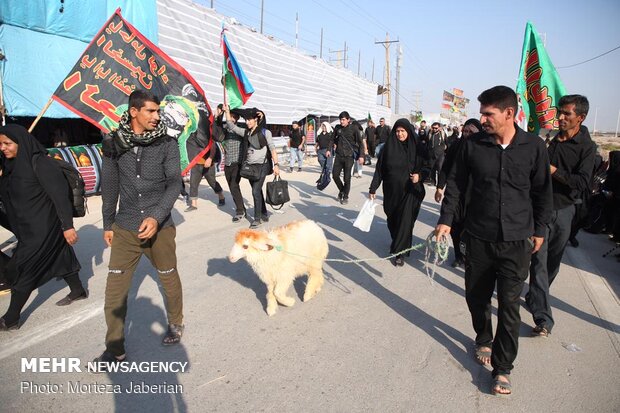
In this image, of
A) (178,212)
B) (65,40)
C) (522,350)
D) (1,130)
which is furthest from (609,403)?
(65,40)

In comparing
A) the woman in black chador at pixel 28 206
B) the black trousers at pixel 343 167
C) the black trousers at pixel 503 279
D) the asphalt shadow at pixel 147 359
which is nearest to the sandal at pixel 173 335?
the asphalt shadow at pixel 147 359

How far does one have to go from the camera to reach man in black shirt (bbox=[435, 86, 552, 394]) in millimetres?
2703

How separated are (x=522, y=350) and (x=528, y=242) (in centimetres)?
121

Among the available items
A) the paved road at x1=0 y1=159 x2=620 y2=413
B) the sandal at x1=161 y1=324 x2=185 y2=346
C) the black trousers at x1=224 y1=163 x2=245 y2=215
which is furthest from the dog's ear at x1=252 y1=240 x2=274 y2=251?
the black trousers at x1=224 y1=163 x2=245 y2=215

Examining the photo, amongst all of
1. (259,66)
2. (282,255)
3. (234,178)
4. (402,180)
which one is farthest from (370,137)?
(282,255)

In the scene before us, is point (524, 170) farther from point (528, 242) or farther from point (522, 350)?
point (522, 350)

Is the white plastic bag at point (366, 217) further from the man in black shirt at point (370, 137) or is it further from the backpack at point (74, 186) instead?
the man in black shirt at point (370, 137)

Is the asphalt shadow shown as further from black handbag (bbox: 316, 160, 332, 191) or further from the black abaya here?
black handbag (bbox: 316, 160, 332, 191)

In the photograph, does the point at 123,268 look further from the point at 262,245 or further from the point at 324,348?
the point at 324,348

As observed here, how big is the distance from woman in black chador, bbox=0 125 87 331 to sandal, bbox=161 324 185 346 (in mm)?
1299

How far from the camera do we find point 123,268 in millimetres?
2967

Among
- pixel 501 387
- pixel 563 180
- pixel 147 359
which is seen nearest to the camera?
pixel 501 387

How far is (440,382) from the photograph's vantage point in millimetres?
2893

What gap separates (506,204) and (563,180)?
1.22 metres
